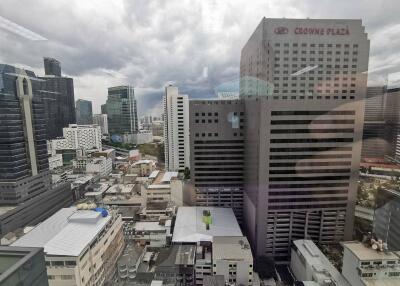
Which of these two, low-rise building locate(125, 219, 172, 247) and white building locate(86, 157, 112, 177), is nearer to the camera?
low-rise building locate(125, 219, 172, 247)

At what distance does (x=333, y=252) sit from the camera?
518 centimetres

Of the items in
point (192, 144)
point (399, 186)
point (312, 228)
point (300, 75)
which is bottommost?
point (312, 228)

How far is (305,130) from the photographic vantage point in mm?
5043

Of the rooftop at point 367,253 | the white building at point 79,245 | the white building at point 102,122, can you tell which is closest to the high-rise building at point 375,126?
the rooftop at point 367,253

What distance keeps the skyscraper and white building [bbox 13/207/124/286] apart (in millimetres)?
3592

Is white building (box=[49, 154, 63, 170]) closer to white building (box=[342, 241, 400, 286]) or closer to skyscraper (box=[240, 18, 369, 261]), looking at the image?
skyscraper (box=[240, 18, 369, 261])

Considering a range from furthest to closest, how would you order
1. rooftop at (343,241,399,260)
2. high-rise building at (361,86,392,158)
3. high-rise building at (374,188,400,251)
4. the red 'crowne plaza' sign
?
the red 'crowne plaza' sign → high-rise building at (374,188,400,251) → high-rise building at (361,86,392,158) → rooftop at (343,241,399,260)

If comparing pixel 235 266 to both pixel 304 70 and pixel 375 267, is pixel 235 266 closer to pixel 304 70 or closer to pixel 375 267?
pixel 375 267

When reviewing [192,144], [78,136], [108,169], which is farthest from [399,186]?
[78,136]

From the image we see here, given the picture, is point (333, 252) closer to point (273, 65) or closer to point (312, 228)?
point (312, 228)

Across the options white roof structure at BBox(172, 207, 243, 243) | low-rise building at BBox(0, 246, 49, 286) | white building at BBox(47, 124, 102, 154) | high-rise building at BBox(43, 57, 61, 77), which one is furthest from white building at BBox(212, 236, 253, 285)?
white building at BBox(47, 124, 102, 154)

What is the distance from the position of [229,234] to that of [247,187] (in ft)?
5.28

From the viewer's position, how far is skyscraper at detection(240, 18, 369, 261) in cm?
501

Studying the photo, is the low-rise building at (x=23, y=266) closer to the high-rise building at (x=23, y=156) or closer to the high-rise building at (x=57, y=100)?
the high-rise building at (x=57, y=100)
